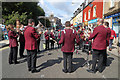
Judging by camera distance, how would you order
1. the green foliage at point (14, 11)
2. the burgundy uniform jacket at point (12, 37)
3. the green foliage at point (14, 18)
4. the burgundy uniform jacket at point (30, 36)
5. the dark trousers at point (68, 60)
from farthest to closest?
the green foliage at point (14, 11) → the green foliage at point (14, 18) → the burgundy uniform jacket at point (12, 37) → the dark trousers at point (68, 60) → the burgundy uniform jacket at point (30, 36)

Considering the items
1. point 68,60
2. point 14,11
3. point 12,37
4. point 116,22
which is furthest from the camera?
point 14,11

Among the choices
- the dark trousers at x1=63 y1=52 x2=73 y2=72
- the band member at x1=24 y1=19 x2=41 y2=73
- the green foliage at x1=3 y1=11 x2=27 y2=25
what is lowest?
the dark trousers at x1=63 y1=52 x2=73 y2=72

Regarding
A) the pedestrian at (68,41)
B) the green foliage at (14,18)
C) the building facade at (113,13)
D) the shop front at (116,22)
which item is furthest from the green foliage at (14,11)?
the pedestrian at (68,41)

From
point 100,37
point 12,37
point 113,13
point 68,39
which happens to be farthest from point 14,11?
point 100,37

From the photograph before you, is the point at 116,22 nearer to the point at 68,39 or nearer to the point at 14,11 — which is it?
the point at 68,39

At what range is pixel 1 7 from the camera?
19.9 m

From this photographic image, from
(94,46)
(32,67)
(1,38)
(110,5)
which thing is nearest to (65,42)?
(94,46)

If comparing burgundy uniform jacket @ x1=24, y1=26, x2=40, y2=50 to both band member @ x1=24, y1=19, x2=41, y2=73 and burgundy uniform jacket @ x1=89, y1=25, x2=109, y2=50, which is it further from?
burgundy uniform jacket @ x1=89, y1=25, x2=109, y2=50

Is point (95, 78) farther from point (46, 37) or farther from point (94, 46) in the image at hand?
point (46, 37)

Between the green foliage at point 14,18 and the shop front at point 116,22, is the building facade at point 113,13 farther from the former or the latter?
the green foliage at point 14,18

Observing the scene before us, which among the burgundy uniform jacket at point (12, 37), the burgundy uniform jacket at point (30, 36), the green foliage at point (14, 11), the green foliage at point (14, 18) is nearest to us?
the burgundy uniform jacket at point (30, 36)

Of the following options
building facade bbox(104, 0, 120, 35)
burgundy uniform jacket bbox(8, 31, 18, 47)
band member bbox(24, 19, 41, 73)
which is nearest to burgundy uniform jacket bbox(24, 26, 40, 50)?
band member bbox(24, 19, 41, 73)

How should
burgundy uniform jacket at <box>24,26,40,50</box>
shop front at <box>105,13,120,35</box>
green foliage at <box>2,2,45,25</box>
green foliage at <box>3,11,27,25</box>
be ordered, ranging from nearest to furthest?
burgundy uniform jacket at <box>24,26,40,50</box>
shop front at <box>105,13,120,35</box>
green foliage at <box>3,11,27,25</box>
green foliage at <box>2,2,45,25</box>

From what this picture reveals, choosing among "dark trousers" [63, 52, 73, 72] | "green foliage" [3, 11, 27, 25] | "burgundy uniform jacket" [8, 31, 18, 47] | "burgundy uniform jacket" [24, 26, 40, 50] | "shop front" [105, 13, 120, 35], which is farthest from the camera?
"green foliage" [3, 11, 27, 25]
